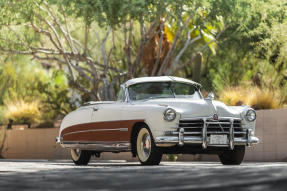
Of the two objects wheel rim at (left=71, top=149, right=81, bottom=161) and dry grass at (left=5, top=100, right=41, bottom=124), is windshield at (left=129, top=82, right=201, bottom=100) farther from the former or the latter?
dry grass at (left=5, top=100, right=41, bottom=124)

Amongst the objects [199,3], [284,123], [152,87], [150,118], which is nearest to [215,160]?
[284,123]

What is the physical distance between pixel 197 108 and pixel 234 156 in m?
1.70

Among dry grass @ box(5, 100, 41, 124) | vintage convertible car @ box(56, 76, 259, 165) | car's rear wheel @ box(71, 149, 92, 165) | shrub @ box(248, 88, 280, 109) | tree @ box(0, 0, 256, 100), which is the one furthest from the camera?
dry grass @ box(5, 100, 41, 124)

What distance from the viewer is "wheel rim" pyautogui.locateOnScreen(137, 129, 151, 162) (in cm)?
1200

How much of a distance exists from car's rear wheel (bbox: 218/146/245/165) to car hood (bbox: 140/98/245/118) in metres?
0.90

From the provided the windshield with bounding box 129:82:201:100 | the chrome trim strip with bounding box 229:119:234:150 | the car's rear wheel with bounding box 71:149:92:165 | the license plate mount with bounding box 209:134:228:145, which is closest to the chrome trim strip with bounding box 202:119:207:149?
the license plate mount with bounding box 209:134:228:145

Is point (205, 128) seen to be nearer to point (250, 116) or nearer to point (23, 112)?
point (250, 116)

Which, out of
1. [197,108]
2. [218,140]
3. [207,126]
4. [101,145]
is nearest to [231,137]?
[218,140]

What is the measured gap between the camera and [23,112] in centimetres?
2556

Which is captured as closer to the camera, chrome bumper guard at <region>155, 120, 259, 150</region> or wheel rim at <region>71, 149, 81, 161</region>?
chrome bumper guard at <region>155, 120, 259, 150</region>

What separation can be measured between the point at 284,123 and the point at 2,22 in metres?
9.22

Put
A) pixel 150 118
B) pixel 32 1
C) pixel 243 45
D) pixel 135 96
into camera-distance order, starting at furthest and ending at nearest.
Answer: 1. pixel 243 45
2. pixel 32 1
3. pixel 135 96
4. pixel 150 118

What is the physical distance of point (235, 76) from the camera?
79.5 ft

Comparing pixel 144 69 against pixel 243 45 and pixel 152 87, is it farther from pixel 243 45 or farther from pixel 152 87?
pixel 152 87
